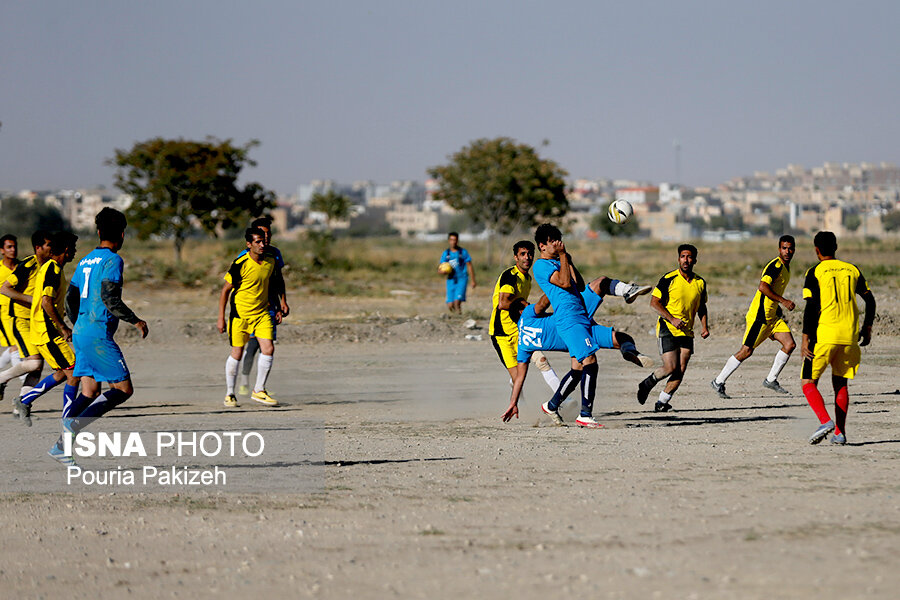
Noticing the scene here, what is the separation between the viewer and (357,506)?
7410mm

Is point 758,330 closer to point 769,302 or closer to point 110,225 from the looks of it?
point 769,302

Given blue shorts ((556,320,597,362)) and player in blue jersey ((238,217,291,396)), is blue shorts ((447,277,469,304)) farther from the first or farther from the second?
blue shorts ((556,320,597,362))

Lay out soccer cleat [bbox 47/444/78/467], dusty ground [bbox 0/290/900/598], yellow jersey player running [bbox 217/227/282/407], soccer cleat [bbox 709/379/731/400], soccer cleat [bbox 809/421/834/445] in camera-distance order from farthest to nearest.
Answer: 1. soccer cleat [bbox 709/379/731/400]
2. yellow jersey player running [bbox 217/227/282/407]
3. soccer cleat [bbox 809/421/834/445]
4. soccer cleat [bbox 47/444/78/467]
5. dusty ground [bbox 0/290/900/598]

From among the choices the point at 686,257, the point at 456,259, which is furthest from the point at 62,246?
the point at 456,259

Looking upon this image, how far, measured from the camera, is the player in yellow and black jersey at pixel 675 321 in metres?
12.0

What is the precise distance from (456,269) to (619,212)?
33.7 feet

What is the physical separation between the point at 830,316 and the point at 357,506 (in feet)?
13.7

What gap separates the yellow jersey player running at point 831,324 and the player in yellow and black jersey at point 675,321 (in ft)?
8.39

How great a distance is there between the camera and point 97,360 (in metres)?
8.61

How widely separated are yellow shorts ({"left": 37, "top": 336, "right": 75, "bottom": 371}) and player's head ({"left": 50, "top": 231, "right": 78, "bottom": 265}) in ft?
3.74

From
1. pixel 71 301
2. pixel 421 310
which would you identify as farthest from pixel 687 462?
pixel 421 310

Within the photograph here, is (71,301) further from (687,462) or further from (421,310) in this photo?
(421,310)

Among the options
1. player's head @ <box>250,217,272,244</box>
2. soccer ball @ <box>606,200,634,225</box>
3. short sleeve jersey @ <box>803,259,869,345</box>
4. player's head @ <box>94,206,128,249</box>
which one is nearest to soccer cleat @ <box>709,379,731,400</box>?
soccer ball @ <box>606,200,634,225</box>

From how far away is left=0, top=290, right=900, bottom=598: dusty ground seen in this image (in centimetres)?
568
